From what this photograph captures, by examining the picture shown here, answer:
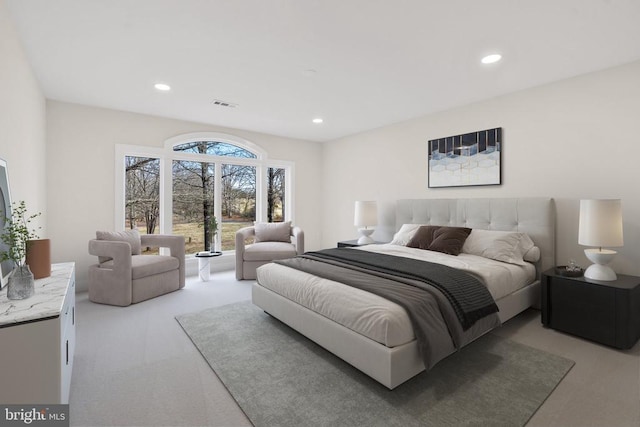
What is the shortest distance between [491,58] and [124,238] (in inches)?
183

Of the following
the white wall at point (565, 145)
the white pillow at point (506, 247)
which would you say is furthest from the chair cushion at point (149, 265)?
the white pillow at point (506, 247)

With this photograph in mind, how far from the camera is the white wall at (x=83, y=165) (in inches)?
153

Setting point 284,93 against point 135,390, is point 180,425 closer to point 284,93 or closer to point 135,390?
point 135,390

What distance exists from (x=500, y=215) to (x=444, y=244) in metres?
0.80

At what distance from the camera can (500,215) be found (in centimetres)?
360

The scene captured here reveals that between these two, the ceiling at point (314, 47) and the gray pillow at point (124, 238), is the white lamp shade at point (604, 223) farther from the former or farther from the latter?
the gray pillow at point (124, 238)

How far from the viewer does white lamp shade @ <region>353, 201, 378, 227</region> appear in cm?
486

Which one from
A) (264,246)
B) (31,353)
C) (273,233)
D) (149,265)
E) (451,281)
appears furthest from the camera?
(273,233)

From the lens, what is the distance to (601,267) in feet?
8.71

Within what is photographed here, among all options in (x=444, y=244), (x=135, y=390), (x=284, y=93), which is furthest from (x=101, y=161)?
(x=444, y=244)

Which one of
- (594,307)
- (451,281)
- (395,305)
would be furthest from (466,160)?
(395,305)

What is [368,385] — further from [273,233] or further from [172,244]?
[273,233]

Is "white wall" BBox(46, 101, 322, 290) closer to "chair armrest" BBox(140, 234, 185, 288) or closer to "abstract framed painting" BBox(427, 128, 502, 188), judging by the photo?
"chair armrest" BBox(140, 234, 185, 288)

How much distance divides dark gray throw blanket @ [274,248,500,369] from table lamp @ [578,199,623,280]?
1.11 m
